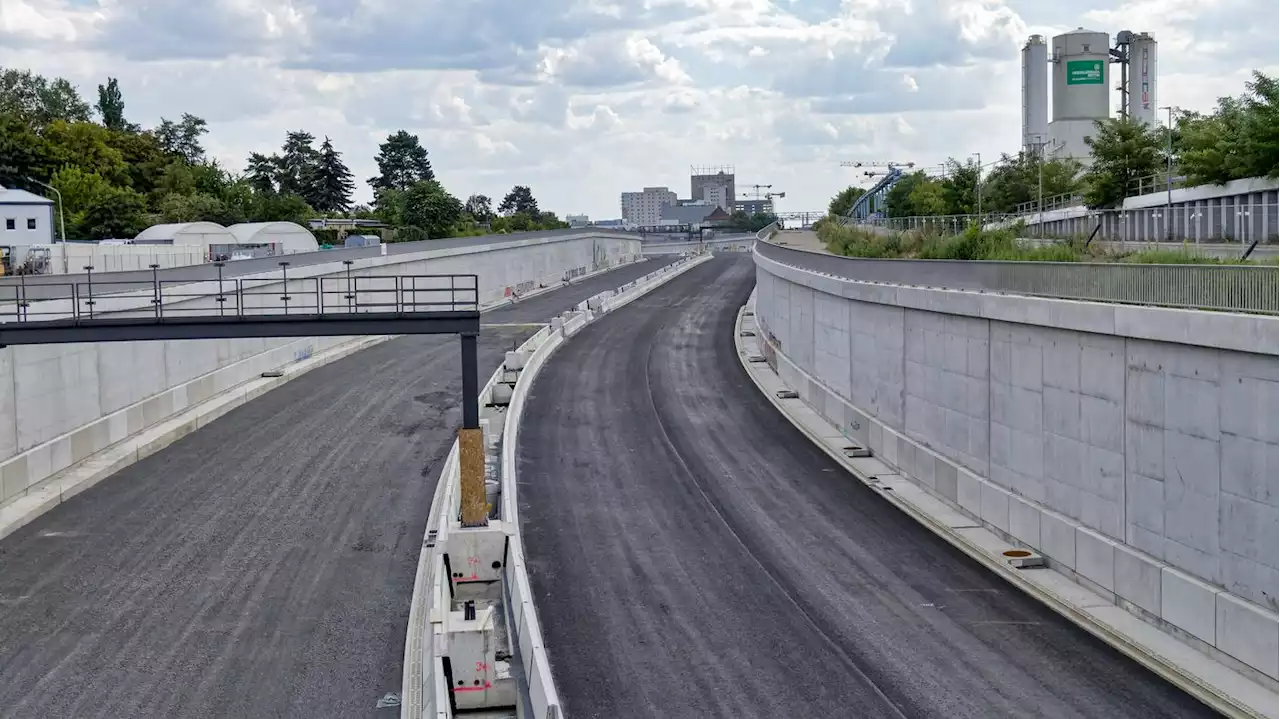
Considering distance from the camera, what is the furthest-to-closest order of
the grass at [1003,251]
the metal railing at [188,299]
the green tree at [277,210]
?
the green tree at [277,210] < the metal railing at [188,299] < the grass at [1003,251]

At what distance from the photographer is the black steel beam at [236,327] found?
2777 centimetres

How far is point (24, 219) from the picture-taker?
85.8 meters

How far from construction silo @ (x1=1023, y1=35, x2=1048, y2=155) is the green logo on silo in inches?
249

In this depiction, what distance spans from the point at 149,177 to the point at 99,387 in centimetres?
10970

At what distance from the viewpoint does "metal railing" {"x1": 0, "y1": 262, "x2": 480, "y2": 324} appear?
2898cm

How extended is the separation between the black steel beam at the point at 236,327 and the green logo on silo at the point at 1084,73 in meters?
95.8

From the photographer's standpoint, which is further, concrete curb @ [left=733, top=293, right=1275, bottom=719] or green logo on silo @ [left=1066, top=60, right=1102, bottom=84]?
green logo on silo @ [left=1066, top=60, right=1102, bottom=84]

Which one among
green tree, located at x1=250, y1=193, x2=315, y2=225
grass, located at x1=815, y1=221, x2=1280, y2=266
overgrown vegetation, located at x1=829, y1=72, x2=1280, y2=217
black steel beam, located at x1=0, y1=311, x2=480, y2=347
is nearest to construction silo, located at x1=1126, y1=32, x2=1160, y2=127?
overgrown vegetation, located at x1=829, y1=72, x2=1280, y2=217

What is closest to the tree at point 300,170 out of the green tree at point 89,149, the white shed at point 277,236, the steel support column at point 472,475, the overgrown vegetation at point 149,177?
the overgrown vegetation at point 149,177

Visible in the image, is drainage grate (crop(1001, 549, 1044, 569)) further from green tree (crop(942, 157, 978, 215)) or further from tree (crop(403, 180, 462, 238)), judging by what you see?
tree (crop(403, 180, 462, 238))

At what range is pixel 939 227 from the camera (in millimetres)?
63250

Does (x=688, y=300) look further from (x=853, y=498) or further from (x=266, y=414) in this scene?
(x=853, y=498)

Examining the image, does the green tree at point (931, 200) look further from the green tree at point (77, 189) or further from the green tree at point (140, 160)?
the green tree at point (140, 160)

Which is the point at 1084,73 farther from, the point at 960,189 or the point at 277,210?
the point at 277,210
